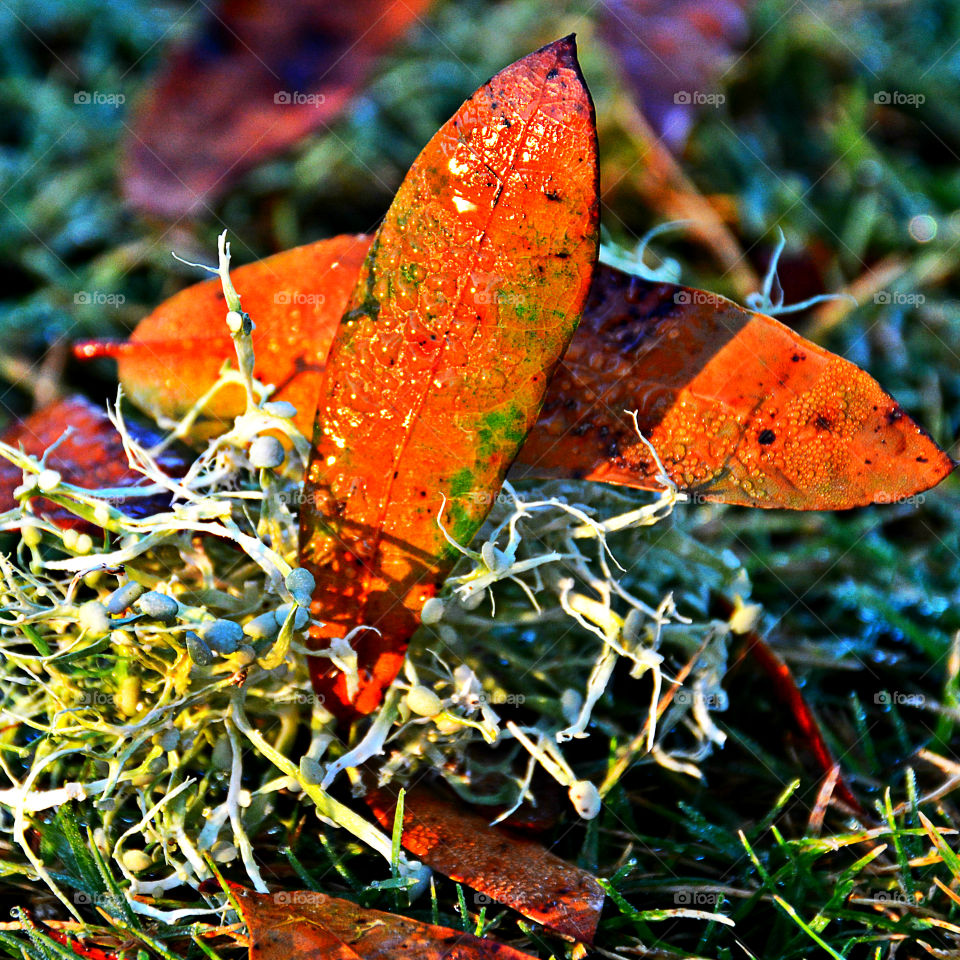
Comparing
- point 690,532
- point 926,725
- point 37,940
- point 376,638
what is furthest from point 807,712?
point 37,940

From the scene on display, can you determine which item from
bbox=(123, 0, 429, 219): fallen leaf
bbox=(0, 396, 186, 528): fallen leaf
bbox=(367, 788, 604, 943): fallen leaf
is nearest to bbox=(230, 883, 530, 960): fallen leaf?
bbox=(367, 788, 604, 943): fallen leaf

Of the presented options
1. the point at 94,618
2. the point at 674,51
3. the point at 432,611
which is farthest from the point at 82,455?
the point at 674,51

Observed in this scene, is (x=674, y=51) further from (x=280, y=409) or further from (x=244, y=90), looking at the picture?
(x=280, y=409)

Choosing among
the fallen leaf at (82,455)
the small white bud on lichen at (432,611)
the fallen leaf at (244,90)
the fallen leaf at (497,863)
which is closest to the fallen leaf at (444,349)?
the small white bud on lichen at (432,611)

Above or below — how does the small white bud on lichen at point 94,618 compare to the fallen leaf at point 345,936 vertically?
above

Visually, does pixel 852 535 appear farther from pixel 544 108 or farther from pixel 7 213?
pixel 7 213

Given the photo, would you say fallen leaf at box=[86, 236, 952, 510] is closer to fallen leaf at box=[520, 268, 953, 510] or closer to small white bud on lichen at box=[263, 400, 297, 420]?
fallen leaf at box=[520, 268, 953, 510]

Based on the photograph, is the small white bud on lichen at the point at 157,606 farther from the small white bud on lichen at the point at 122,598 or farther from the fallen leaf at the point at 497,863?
the fallen leaf at the point at 497,863
